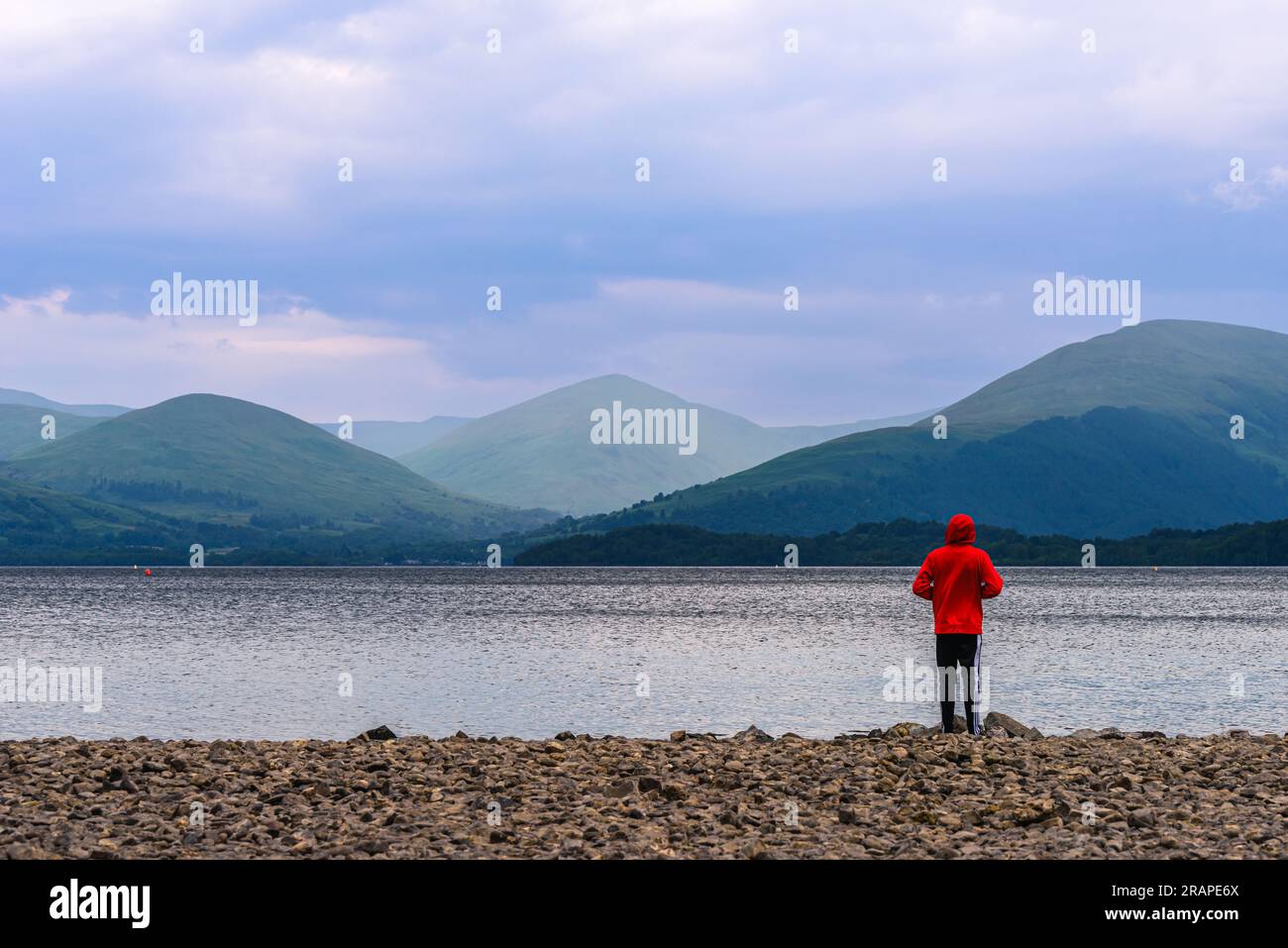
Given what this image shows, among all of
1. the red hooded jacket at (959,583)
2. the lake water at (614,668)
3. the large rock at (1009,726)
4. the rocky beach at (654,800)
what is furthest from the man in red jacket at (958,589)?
the lake water at (614,668)

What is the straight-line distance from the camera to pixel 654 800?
1847 centimetres

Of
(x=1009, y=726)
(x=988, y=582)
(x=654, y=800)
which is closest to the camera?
(x=654, y=800)

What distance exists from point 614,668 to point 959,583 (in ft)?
161

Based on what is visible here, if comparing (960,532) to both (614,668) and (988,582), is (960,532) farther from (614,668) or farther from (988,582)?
(614,668)

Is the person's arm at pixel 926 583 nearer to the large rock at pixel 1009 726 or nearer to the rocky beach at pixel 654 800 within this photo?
the rocky beach at pixel 654 800

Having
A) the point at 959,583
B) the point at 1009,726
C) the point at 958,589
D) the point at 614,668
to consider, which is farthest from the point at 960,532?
the point at 614,668

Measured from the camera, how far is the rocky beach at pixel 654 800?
49.5ft

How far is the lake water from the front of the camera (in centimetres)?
4647

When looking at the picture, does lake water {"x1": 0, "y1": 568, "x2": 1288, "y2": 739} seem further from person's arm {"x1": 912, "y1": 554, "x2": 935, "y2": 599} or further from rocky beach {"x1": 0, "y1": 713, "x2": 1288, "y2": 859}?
rocky beach {"x1": 0, "y1": 713, "x2": 1288, "y2": 859}

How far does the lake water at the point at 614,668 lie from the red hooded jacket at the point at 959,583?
17.9 m

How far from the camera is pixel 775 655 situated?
3110 inches

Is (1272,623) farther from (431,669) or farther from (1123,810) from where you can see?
(1123,810)
